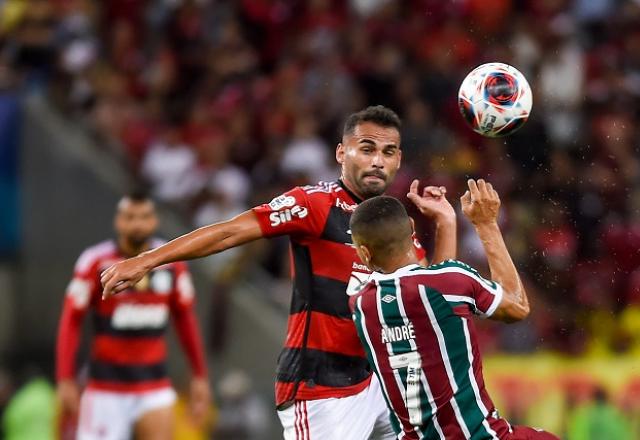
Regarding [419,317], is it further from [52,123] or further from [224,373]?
[52,123]

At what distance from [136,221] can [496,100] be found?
3.56m

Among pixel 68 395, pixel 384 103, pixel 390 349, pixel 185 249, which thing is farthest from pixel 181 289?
pixel 384 103

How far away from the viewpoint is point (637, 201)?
1333 cm

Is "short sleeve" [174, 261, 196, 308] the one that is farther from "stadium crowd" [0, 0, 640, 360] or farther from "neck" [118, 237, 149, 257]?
"stadium crowd" [0, 0, 640, 360]

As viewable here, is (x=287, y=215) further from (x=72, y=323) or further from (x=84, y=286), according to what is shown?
(x=72, y=323)

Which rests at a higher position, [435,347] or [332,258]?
[332,258]

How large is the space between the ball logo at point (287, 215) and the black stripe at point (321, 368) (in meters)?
0.70

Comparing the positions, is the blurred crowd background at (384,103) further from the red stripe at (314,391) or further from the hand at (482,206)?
the hand at (482,206)

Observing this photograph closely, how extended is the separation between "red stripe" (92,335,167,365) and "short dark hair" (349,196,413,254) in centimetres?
403

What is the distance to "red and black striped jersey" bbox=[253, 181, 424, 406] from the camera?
657 cm

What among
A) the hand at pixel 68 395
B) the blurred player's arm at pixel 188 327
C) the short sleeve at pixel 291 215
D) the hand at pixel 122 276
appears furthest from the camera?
the blurred player's arm at pixel 188 327

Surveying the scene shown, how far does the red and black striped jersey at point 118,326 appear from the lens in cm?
927

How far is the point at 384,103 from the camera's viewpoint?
1397 cm

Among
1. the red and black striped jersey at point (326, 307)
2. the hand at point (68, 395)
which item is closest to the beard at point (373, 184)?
the red and black striped jersey at point (326, 307)
